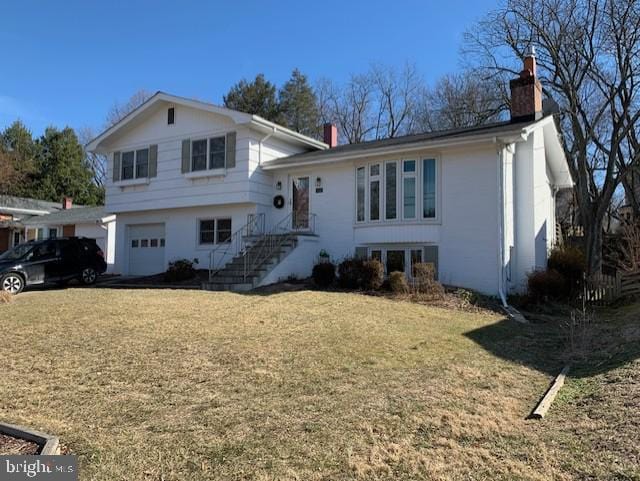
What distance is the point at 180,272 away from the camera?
18078mm

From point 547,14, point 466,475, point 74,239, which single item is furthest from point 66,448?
point 547,14

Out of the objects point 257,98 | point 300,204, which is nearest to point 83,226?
point 300,204

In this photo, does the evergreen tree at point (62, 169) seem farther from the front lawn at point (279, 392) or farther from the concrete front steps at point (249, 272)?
the front lawn at point (279, 392)

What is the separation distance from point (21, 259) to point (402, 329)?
12593 mm

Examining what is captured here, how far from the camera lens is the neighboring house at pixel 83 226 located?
88.9 feet

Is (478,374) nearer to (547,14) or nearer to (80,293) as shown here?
(80,293)

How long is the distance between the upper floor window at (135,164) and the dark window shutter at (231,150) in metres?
4.59

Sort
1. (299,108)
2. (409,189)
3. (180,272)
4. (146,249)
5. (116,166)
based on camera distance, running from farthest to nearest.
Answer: (299,108), (116,166), (146,249), (180,272), (409,189)

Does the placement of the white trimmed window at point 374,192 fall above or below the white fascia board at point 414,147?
below

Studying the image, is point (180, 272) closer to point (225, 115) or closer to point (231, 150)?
point (231, 150)

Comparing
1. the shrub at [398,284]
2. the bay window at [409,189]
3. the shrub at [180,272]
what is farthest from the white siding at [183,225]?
the shrub at [398,284]

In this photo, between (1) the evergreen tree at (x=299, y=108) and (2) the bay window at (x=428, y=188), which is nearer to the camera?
(2) the bay window at (x=428, y=188)

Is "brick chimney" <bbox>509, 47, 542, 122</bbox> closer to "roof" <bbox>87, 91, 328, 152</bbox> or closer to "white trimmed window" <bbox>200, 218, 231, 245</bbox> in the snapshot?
"roof" <bbox>87, 91, 328, 152</bbox>

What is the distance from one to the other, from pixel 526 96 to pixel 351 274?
8563 millimetres
